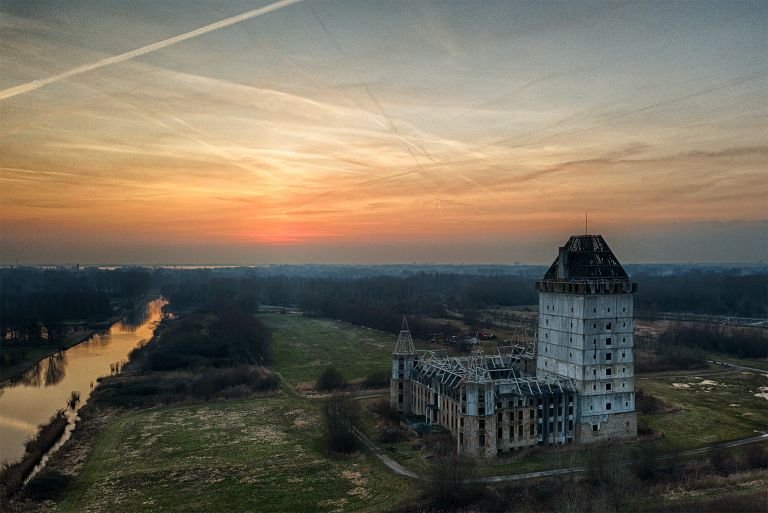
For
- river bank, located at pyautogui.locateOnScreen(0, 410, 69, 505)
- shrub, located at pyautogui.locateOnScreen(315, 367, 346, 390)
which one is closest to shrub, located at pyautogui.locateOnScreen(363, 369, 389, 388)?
shrub, located at pyautogui.locateOnScreen(315, 367, 346, 390)

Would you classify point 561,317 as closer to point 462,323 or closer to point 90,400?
point 90,400

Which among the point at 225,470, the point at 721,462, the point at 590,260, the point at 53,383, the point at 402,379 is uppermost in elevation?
the point at 590,260

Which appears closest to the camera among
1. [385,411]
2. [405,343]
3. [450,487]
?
[450,487]

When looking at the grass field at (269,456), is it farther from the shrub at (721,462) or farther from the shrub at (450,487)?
the shrub at (721,462)

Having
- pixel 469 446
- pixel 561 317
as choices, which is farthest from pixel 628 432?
pixel 469 446

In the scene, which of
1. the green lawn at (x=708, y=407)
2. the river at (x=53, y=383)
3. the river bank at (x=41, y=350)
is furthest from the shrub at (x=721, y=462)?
the river bank at (x=41, y=350)

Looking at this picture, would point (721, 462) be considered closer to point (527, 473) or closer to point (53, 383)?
point (527, 473)

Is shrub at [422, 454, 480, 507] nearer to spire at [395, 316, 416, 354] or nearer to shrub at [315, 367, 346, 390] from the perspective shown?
spire at [395, 316, 416, 354]

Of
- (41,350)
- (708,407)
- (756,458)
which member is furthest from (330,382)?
(41,350)
